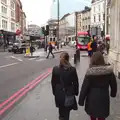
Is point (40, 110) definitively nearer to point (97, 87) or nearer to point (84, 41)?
point (97, 87)

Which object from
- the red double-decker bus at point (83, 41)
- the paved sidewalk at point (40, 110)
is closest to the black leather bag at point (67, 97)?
the paved sidewalk at point (40, 110)

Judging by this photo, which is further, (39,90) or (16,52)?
(16,52)

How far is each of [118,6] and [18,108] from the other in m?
8.65

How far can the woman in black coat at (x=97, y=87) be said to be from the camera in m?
5.52

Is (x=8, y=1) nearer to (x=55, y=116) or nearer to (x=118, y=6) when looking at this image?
(x=118, y=6)

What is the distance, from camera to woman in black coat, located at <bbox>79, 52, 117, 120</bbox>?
5.52 m

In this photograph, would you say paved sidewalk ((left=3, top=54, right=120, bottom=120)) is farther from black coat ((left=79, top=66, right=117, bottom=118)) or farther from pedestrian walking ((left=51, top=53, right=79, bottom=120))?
black coat ((left=79, top=66, right=117, bottom=118))

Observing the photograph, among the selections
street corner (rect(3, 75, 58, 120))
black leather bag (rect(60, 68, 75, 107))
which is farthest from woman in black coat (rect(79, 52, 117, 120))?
street corner (rect(3, 75, 58, 120))

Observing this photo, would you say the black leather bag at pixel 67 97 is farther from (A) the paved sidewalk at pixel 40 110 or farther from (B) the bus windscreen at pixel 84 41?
(B) the bus windscreen at pixel 84 41

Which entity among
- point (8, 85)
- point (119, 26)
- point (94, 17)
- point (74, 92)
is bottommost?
point (8, 85)

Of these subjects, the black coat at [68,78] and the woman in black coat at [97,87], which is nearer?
the woman in black coat at [97,87]

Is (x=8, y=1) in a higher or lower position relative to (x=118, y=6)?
higher

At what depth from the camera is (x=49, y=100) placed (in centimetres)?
998

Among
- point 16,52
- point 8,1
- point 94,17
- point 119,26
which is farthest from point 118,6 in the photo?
point 94,17
